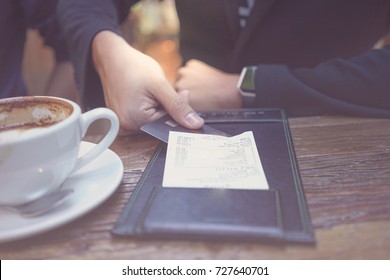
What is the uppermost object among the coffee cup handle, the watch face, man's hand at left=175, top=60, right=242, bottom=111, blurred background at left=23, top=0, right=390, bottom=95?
the coffee cup handle

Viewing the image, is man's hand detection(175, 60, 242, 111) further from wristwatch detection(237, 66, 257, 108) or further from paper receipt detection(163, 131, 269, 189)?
paper receipt detection(163, 131, 269, 189)

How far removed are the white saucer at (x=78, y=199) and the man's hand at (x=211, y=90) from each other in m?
0.35

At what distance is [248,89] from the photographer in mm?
770

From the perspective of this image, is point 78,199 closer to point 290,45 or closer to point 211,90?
point 211,90

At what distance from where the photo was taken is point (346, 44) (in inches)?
37.8

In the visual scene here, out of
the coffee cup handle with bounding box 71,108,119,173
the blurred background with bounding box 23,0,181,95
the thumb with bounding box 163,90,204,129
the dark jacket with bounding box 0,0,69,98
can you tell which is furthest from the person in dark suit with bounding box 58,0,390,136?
the blurred background with bounding box 23,0,181,95

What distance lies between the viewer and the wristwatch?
768 millimetres

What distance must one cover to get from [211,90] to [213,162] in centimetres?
37

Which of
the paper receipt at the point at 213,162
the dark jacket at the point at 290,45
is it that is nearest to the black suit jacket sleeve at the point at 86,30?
the dark jacket at the point at 290,45

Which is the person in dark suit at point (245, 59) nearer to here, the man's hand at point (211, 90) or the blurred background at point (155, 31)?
the man's hand at point (211, 90)

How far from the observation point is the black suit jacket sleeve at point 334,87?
682mm

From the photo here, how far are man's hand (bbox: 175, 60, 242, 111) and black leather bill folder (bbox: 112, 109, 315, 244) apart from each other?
1.11 feet
